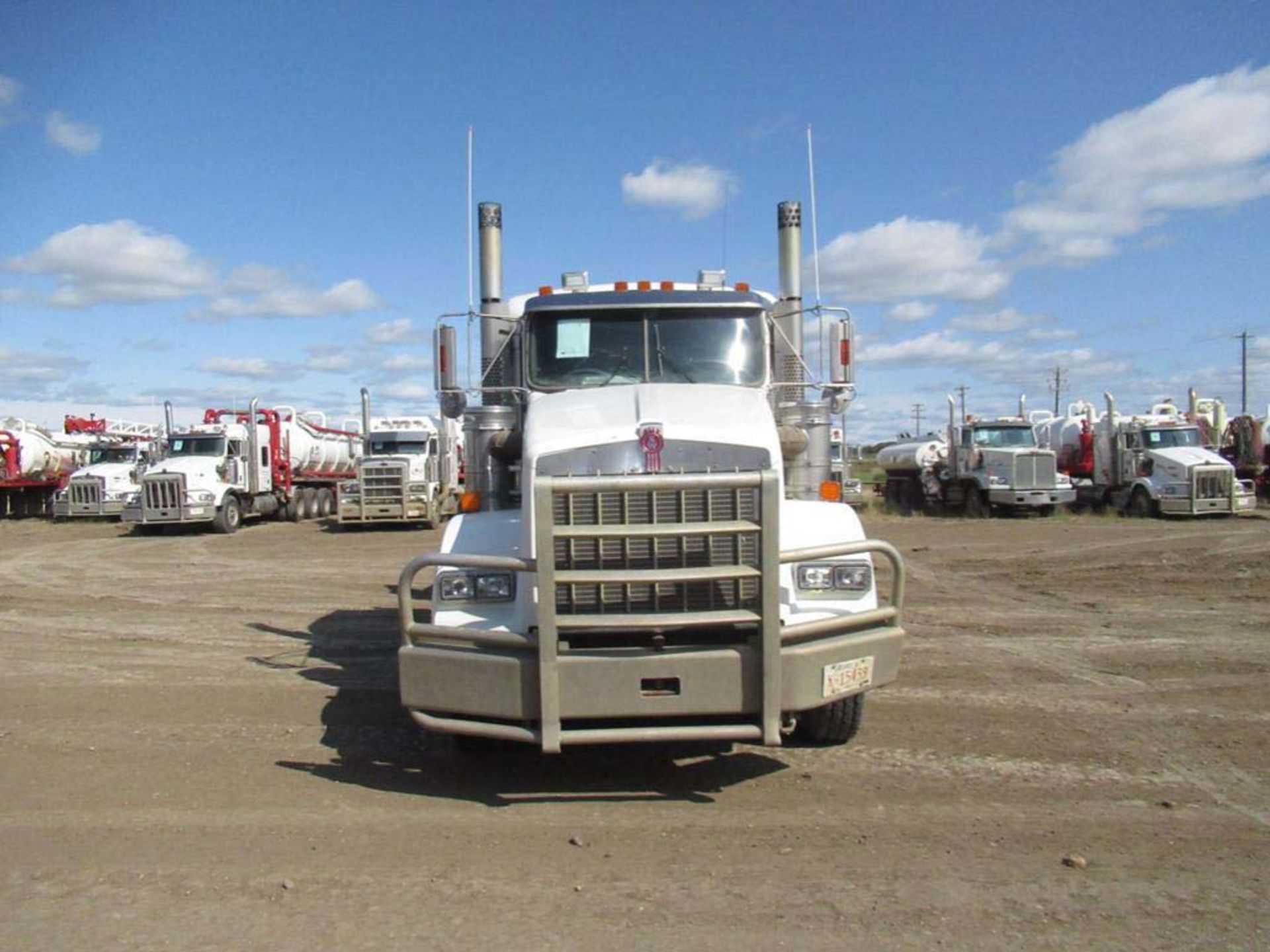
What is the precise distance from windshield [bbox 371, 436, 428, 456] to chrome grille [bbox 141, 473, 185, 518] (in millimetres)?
4885

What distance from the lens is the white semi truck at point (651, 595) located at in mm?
4711

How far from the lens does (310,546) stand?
22.1 m

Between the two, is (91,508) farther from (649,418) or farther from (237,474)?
(649,418)

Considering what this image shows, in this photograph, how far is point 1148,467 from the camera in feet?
87.9

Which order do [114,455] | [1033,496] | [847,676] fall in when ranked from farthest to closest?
[114,455]
[1033,496]
[847,676]

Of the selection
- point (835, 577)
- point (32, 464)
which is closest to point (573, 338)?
point (835, 577)

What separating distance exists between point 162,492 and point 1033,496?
73.4 ft

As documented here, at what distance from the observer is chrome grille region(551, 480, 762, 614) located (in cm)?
481

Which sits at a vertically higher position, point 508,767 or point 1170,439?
point 1170,439

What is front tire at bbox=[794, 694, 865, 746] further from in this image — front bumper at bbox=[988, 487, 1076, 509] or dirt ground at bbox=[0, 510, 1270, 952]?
front bumper at bbox=[988, 487, 1076, 509]

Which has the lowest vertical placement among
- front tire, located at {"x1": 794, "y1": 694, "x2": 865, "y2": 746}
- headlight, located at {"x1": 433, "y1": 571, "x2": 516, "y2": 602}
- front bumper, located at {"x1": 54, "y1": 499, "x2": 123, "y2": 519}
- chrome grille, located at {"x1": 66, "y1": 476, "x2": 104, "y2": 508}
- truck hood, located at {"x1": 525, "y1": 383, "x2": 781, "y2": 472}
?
front tire, located at {"x1": 794, "y1": 694, "x2": 865, "y2": 746}

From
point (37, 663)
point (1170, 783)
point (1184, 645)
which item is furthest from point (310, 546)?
point (1170, 783)

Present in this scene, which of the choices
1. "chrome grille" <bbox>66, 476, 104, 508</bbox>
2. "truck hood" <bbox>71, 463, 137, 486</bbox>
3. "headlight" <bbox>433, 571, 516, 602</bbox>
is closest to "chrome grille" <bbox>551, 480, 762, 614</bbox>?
"headlight" <bbox>433, 571, 516, 602</bbox>

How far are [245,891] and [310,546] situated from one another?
18.8 metres
